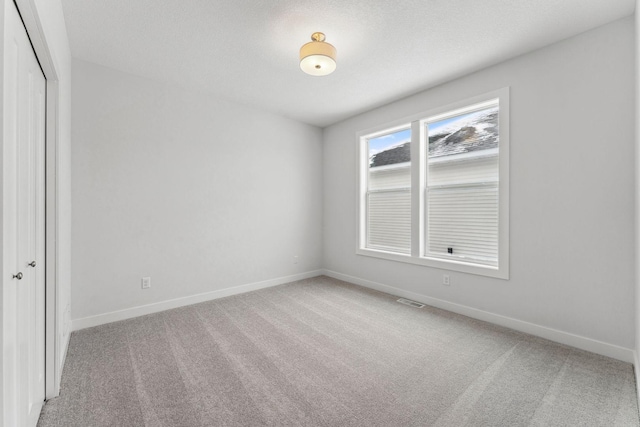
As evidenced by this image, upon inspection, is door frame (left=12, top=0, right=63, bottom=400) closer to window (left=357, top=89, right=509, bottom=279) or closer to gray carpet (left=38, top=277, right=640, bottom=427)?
gray carpet (left=38, top=277, right=640, bottom=427)

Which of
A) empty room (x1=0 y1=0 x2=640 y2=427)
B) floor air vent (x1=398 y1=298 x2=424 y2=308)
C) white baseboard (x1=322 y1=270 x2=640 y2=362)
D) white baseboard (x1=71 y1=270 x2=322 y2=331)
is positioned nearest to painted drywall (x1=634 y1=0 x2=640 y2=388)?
empty room (x1=0 y1=0 x2=640 y2=427)

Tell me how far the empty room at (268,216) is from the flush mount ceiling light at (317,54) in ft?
0.06

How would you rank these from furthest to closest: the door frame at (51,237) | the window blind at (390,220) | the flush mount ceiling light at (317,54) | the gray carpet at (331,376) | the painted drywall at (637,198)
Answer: the window blind at (390,220) < the flush mount ceiling light at (317,54) < the painted drywall at (637,198) < the door frame at (51,237) < the gray carpet at (331,376)

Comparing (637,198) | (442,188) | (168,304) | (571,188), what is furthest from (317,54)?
(168,304)

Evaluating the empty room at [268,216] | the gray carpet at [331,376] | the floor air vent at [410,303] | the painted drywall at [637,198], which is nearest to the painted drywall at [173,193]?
the empty room at [268,216]

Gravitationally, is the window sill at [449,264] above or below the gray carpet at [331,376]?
above

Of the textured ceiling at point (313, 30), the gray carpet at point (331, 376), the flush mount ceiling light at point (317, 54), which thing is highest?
the textured ceiling at point (313, 30)

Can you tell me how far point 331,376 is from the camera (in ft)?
6.82

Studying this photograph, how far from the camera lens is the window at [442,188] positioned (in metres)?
3.08

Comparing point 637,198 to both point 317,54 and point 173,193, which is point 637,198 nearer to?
point 317,54

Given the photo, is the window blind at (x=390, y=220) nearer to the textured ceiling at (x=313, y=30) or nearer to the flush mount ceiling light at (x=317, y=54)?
the textured ceiling at (x=313, y=30)

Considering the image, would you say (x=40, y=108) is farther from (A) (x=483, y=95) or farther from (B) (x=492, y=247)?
(B) (x=492, y=247)

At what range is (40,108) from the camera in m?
1.78

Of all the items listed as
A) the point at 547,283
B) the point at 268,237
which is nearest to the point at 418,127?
the point at 547,283
